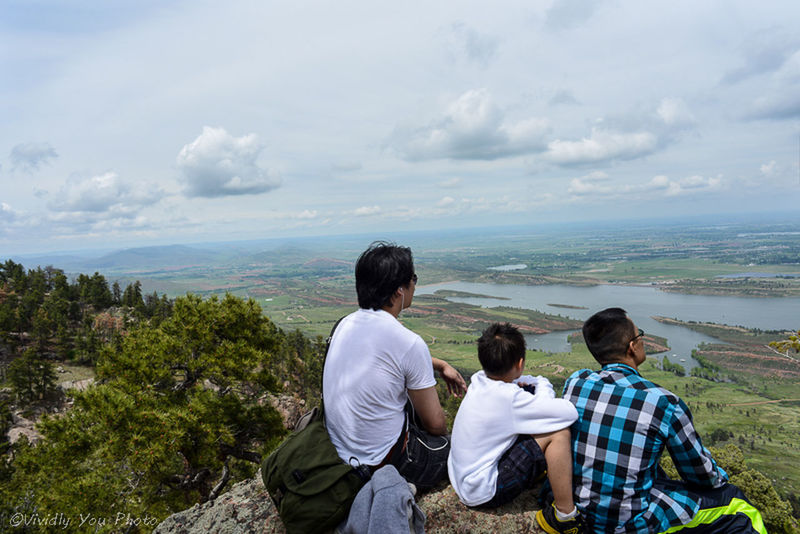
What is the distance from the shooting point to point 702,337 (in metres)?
55.6

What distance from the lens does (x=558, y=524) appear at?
235 cm

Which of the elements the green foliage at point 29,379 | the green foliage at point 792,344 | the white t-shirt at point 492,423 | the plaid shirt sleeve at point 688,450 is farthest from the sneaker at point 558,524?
the green foliage at point 29,379

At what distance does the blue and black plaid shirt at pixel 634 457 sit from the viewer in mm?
2111

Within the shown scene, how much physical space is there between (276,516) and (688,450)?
280 cm

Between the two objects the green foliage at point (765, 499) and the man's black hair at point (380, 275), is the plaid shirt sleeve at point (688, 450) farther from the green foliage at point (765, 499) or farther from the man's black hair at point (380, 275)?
the green foliage at point (765, 499)

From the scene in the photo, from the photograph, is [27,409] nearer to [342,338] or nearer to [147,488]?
[147,488]

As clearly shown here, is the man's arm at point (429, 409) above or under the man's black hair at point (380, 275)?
under

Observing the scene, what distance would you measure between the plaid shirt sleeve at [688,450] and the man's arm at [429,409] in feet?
4.21

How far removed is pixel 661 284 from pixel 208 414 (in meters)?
102

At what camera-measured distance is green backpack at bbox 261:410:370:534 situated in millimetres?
2193

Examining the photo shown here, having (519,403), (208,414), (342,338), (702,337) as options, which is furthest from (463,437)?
(702,337)

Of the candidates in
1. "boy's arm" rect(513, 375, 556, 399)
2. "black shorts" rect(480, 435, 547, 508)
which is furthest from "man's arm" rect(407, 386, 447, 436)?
"boy's arm" rect(513, 375, 556, 399)

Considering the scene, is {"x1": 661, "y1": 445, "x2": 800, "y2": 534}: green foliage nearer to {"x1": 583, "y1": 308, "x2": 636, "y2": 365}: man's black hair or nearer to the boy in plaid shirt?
the boy in plaid shirt

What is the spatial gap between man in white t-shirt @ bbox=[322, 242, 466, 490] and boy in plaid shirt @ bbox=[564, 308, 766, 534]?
3.17ft
